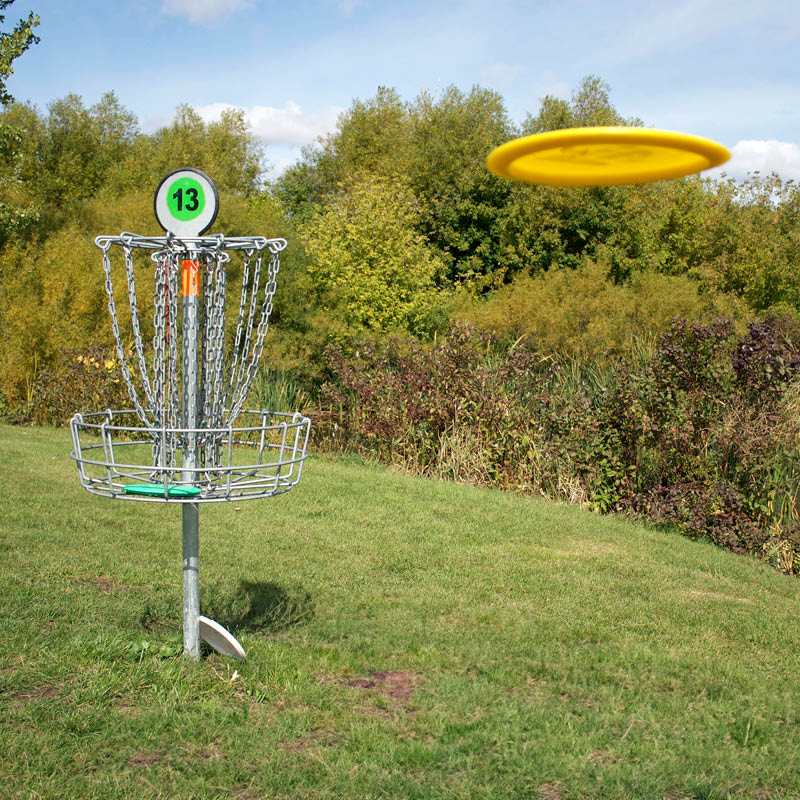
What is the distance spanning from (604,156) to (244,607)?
114 inches

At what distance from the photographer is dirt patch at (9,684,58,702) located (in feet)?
10.2

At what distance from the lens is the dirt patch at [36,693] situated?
312 cm

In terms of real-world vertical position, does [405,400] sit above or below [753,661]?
above

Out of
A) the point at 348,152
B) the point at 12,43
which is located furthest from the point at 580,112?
the point at 12,43

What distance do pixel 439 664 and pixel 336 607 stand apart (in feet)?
2.74

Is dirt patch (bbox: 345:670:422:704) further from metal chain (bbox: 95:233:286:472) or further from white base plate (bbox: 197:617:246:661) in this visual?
metal chain (bbox: 95:233:286:472)

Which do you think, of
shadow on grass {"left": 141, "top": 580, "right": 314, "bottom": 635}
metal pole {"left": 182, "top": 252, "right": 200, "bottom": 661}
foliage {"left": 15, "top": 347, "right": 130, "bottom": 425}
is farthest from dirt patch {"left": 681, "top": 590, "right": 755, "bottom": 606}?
foliage {"left": 15, "top": 347, "right": 130, "bottom": 425}

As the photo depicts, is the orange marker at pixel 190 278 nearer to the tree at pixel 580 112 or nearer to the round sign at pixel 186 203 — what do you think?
the round sign at pixel 186 203

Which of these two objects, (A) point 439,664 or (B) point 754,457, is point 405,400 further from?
(A) point 439,664

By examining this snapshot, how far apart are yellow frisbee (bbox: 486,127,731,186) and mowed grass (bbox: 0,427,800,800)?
1.87m

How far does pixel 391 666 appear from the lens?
3.58 m

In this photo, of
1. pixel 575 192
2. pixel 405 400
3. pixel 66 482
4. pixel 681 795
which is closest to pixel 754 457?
pixel 405 400

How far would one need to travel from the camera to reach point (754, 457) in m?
6.41

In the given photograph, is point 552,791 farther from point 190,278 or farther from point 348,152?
point 348,152
